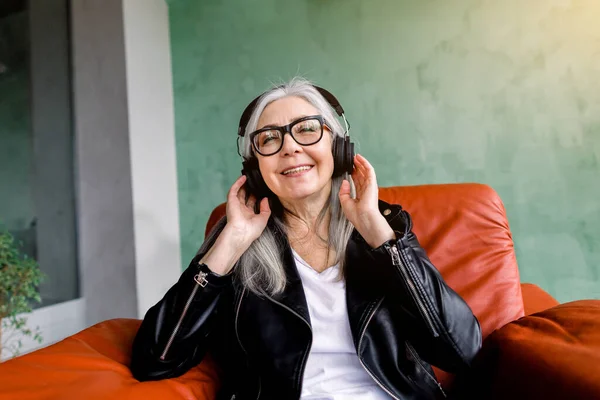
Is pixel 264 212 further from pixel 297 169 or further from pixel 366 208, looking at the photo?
pixel 366 208

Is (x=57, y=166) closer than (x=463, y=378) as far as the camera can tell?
No

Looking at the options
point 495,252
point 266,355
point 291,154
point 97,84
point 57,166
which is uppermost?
point 97,84

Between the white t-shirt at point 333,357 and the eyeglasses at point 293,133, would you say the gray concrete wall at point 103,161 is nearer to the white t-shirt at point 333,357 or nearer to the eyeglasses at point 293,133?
the eyeglasses at point 293,133

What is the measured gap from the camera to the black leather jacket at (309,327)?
100cm

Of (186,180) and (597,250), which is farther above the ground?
(186,180)

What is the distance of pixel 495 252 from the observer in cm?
129

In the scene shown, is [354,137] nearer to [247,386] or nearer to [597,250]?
[597,250]

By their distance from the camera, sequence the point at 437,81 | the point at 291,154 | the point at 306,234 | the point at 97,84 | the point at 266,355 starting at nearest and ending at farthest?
the point at 266,355 → the point at 291,154 → the point at 306,234 → the point at 437,81 → the point at 97,84

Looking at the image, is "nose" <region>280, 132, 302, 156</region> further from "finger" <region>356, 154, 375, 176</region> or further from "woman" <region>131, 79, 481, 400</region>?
"finger" <region>356, 154, 375, 176</region>

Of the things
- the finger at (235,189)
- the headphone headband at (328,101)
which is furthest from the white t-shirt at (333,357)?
the headphone headband at (328,101)

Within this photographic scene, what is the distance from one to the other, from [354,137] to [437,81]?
1.58ft

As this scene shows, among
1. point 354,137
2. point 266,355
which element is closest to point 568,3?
point 354,137

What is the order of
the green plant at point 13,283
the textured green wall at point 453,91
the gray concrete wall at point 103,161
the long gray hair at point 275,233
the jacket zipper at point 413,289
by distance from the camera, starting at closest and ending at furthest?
the jacket zipper at point 413,289
the long gray hair at point 275,233
the green plant at point 13,283
the textured green wall at point 453,91
the gray concrete wall at point 103,161

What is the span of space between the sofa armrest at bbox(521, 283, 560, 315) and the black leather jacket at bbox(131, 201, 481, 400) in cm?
42
